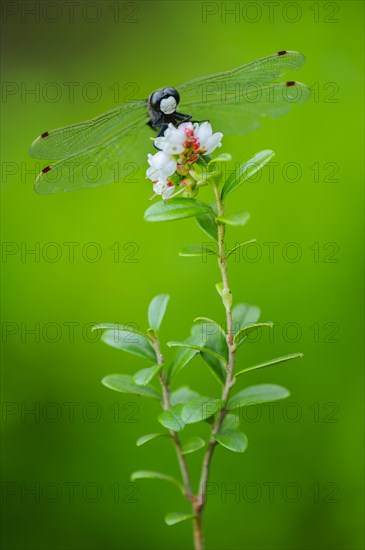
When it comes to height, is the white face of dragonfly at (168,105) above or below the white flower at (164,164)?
above

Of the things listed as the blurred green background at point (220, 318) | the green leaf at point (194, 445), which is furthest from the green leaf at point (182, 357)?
the blurred green background at point (220, 318)

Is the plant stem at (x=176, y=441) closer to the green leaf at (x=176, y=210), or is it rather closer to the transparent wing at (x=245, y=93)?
the green leaf at (x=176, y=210)

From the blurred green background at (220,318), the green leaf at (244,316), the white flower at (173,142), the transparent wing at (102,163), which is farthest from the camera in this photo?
the blurred green background at (220,318)

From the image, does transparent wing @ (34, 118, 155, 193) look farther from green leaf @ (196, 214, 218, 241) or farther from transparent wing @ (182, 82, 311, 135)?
green leaf @ (196, 214, 218, 241)

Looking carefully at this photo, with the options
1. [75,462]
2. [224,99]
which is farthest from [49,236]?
[224,99]

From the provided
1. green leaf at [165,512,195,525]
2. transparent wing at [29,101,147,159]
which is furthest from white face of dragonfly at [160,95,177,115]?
green leaf at [165,512,195,525]

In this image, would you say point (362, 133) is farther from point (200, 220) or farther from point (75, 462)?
point (75, 462)

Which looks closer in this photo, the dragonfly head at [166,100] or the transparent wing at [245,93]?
the dragonfly head at [166,100]
